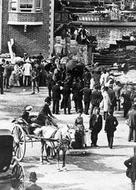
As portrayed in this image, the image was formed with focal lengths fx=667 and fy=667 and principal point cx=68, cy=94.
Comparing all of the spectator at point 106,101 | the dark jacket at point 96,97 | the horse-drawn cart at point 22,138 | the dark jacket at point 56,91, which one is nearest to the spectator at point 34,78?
the dark jacket at point 56,91

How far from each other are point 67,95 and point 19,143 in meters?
8.71

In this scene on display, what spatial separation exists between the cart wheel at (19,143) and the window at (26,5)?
19.9 meters

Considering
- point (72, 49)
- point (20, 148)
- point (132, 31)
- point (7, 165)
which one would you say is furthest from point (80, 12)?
point (7, 165)

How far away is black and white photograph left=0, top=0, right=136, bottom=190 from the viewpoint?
18.8 m

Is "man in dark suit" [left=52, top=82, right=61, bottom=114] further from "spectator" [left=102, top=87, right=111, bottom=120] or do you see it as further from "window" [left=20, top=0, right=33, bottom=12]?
"window" [left=20, top=0, right=33, bottom=12]

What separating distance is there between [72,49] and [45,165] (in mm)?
21591

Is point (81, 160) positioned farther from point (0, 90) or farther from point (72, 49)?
point (72, 49)

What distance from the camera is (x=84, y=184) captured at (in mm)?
18016

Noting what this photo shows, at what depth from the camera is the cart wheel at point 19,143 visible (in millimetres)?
19844

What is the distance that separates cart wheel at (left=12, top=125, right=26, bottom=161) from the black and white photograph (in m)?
0.03

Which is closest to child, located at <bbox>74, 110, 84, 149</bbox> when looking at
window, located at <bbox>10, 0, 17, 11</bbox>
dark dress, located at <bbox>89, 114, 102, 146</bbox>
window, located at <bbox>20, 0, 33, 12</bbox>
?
dark dress, located at <bbox>89, 114, 102, 146</bbox>

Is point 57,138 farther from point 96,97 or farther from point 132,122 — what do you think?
point 96,97

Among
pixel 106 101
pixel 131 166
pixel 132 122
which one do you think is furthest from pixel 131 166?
pixel 106 101

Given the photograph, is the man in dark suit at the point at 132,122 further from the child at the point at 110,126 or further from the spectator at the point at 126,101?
the spectator at the point at 126,101
